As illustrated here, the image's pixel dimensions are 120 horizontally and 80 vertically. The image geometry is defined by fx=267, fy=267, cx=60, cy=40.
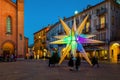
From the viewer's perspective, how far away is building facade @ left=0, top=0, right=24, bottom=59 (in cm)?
5228

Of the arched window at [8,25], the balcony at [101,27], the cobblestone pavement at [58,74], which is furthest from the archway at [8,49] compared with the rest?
the cobblestone pavement at [58,74]

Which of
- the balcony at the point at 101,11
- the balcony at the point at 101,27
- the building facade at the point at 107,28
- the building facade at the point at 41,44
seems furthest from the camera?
the building facade at the point at 41,44

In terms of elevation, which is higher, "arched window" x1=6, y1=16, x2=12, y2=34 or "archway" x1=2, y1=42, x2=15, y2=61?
"arched window" x1=6, y1=16, x2=12, y2=34

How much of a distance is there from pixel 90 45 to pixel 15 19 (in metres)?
18.3

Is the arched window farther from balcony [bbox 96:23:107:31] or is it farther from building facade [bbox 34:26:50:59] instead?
building facade [bbox 34:26:50:59]

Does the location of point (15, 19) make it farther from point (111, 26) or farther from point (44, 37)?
point (44, 37)

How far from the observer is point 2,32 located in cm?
5219

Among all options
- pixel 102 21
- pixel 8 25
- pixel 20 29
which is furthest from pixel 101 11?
pixel 8 25

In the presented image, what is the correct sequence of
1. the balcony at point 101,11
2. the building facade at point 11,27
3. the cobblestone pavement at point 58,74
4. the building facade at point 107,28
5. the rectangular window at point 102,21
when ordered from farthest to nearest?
1. the rectangular window at point 102,21
2. the balcony at point 101,11
3. the building facade at point 107,28
4. the building facade at point 11,27
5. the cobblestone pavement at point 58,74

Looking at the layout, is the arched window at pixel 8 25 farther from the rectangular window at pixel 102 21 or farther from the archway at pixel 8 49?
the rectangular window at pixel 102 21

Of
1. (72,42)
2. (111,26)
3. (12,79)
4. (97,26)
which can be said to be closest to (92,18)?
(97,26)

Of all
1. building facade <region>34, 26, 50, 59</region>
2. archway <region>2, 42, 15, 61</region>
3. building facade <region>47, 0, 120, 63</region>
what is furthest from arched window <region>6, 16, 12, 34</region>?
building facade <region>34, 26, 50, 59</region>

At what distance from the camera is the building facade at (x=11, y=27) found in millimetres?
52281

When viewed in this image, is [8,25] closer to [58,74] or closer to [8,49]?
[8,49]
